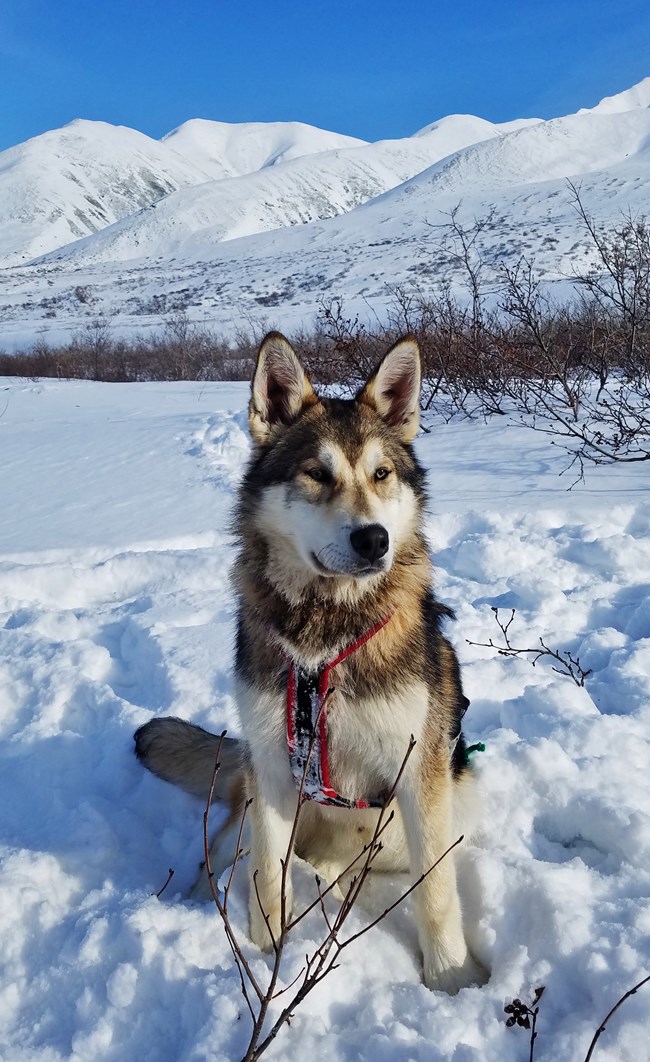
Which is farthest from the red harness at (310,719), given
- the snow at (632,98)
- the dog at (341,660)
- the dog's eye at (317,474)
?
the snow at (632,98)

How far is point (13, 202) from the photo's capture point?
12294 centimetres

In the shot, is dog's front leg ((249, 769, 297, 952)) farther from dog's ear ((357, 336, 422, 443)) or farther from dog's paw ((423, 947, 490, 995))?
dog's ear ((357, 336, 422, 443))

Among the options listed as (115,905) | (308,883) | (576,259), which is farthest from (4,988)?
(576,259)

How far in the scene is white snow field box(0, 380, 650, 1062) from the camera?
196 centimetres

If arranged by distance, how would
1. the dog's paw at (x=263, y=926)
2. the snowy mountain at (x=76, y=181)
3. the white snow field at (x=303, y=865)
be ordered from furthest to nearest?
1. the snowy mountain at (x=76, y=181)
2. the dog's paw at (x=263, y=926)
3. the white snow field at (x=303, y=865)

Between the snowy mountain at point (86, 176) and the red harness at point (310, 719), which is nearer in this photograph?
the red harness at point (310, 719)

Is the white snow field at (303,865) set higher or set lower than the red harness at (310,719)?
lower

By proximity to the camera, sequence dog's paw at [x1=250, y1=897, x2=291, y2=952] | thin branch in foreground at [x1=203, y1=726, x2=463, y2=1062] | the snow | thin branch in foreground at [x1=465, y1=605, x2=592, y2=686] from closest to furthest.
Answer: thin branch in foreground at [x1=203, y1=726, x2=463, y2=1062] < dog's paw at [x1=250, y1=897, x2=291, y2=952] < thin branch in foreground at [x1=465, y1=605, x2=592, y2=686] < the snow

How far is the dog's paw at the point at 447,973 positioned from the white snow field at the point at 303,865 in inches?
3.2

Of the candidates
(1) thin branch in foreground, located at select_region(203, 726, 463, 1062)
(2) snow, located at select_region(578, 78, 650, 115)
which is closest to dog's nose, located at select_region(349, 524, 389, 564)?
(1) thin branch in foreground, located at select_region(203, 726, 463, 1062)

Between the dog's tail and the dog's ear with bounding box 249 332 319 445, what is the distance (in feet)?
4.57

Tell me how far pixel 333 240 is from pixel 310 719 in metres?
52.5

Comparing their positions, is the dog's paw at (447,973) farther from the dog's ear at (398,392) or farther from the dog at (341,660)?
the dog's ear at (398,392)

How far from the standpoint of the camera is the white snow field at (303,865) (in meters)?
1.96
